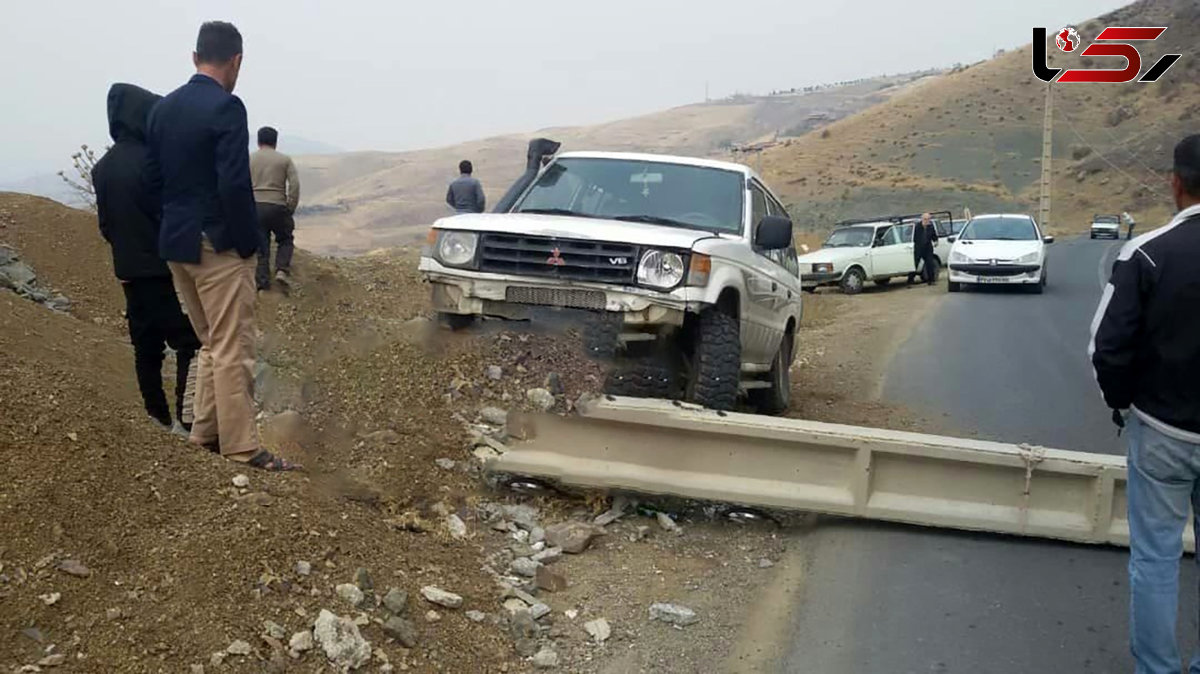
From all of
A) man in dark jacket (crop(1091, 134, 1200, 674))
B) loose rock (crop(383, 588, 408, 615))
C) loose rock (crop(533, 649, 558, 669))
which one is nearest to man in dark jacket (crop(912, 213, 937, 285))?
man in dark jacket (crop(1091, 134, 1200, 674))

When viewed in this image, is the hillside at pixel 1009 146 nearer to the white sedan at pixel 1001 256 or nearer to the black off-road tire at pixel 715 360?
the white sedan at pixel 1001 256

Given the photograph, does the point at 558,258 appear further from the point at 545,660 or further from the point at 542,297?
the point at 545,660

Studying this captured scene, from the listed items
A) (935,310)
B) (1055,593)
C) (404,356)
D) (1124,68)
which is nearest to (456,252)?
(404,356)

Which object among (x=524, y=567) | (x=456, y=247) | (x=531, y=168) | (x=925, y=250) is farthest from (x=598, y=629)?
(x=925, y=250)

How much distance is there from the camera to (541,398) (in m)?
6.54

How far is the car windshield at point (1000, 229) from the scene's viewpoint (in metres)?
22.1

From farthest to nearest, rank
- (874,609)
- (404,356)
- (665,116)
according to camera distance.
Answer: (665,116) < (404,356) < (874,609)

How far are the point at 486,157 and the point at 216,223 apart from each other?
107m

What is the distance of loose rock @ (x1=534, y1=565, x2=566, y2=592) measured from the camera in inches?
192

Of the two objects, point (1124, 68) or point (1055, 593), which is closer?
point (1055, 593)

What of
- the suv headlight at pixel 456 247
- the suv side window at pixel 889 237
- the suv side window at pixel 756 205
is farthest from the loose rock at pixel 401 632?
the suv side window at pixel 889 237

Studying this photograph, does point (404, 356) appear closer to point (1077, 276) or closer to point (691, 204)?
point (691, 204)

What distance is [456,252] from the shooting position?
6.63 m

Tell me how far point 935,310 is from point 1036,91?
236 feet
